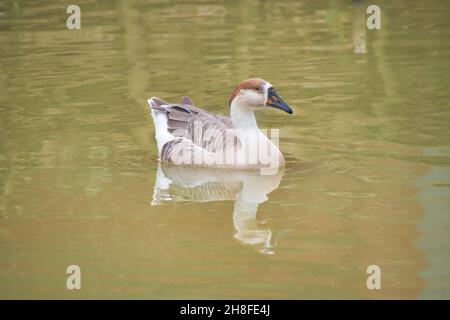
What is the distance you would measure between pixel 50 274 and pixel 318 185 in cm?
346

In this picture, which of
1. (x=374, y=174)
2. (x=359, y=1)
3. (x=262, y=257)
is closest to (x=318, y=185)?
(x=374, y=174)

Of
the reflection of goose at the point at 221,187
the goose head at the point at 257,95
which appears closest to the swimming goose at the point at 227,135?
the goose head at the point at 257,95

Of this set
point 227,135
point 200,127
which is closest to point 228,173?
point 227,135

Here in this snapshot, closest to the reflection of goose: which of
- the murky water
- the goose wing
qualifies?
the murky water

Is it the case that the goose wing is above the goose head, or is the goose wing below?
below

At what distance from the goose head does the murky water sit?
0.78 meters

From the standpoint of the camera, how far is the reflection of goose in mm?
10047

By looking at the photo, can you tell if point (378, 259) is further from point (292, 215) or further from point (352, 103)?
point (352, 103)

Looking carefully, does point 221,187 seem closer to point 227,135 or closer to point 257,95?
point 227,135

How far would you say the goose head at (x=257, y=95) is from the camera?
11562mm

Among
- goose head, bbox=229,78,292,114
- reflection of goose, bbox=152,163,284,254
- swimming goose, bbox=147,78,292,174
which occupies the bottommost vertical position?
reflection of goose, bbox=152,163,284,254

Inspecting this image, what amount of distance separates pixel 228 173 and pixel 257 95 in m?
0.96

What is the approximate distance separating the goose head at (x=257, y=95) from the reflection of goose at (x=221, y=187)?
798 mm

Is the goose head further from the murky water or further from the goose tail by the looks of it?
the goose tail
